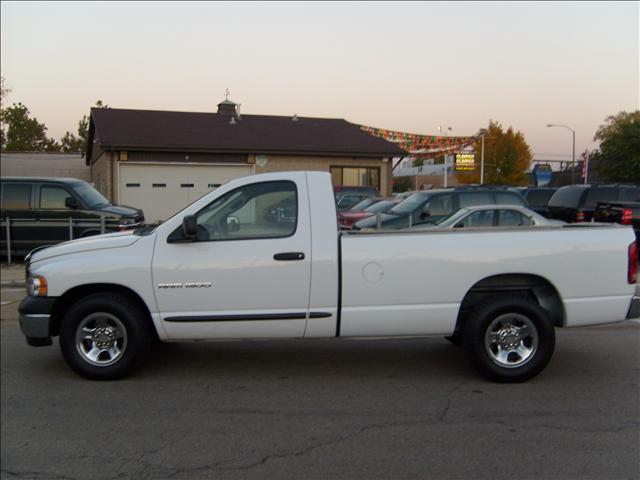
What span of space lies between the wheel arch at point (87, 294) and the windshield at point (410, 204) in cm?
853

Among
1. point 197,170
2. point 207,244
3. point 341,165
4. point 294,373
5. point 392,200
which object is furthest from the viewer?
point 341,165

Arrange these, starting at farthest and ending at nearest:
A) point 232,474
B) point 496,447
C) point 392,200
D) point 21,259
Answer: point 392,200 < point 21,259 < point 496,447 < point 232,474

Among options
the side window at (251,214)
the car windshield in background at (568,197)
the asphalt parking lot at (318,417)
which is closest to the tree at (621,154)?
the car windshield in background at (568,197)

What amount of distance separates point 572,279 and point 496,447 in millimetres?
1998

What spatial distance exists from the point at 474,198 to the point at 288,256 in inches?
360

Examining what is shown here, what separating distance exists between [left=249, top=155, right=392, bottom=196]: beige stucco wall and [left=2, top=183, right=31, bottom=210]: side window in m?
13.5

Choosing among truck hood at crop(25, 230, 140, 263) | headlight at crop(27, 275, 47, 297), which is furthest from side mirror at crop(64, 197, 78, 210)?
headlight at crop(27, 275, 47, 297)

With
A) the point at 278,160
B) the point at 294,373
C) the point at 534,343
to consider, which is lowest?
the point at 294,373

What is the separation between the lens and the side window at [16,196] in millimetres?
13344

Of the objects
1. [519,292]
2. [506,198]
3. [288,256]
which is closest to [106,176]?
[506,198]

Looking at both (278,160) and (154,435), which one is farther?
(278,160)

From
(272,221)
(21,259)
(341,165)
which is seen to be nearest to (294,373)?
(272,221)

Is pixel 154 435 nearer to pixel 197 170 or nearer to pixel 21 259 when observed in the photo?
pixel 21 259

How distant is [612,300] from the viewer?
18.4 feet
